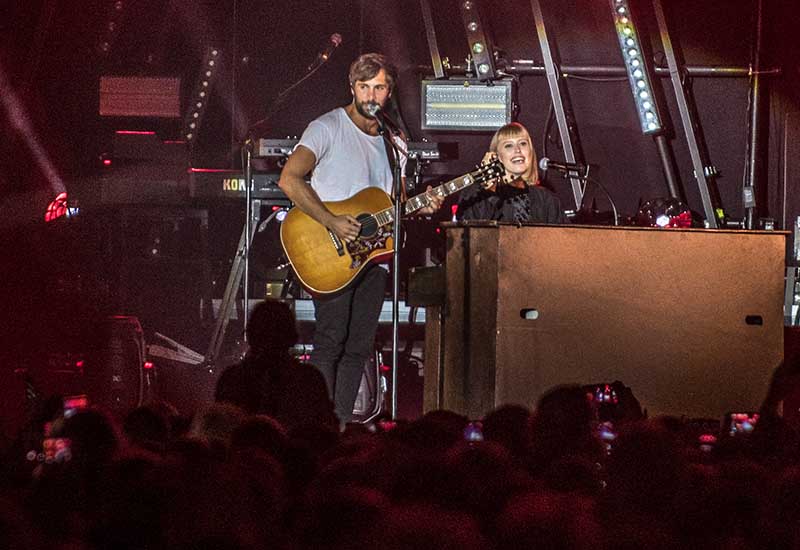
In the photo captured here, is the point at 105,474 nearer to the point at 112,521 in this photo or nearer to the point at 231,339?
the point at 112,521

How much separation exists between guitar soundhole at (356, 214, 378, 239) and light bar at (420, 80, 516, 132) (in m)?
3.54

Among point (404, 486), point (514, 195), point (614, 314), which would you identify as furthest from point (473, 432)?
point (514, 195)

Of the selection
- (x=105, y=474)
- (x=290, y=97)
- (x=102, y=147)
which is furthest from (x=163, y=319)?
(x=105, y=474)

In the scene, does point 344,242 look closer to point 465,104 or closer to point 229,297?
point 229,297

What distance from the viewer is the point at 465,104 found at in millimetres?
9438

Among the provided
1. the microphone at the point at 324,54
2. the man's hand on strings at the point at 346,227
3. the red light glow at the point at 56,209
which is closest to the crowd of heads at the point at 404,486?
the man's hand on strings at the point at 346,227

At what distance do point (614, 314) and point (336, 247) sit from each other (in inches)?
62.2

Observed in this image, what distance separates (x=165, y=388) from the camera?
8391 mm

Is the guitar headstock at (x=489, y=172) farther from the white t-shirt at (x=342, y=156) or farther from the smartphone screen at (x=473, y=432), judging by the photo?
the smartphone screen at (x=473, y=432)

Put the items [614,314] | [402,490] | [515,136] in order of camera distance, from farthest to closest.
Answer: [515,136]
[614,314]
[402,490]

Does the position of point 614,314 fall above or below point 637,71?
below

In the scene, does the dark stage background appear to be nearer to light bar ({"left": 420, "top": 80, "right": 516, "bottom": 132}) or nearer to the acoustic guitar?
light bar ({"left": 420, "top": 80, "right": 516, "bottom": 132})

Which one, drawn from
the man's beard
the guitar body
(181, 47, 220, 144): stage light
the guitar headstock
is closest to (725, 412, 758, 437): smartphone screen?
the guitar headstock

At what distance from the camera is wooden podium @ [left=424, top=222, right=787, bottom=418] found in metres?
5.12
